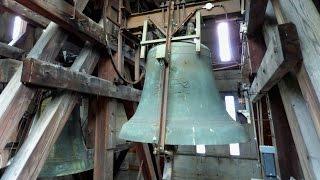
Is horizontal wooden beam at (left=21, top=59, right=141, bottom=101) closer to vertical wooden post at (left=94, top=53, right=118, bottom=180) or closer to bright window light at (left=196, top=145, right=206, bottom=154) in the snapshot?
vertical wooden post at (left=94, top=53, right=118, bottom=180)

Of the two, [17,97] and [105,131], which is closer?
[17,97]

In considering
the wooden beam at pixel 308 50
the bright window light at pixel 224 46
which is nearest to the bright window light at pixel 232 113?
the bright window light at pixel 224 46

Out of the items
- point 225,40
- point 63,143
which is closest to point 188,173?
point 225,40

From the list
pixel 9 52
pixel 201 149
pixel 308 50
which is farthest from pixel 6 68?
pixel 201 149

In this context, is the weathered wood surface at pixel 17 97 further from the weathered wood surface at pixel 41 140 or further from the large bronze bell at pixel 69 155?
the large bronze bell at pixel 69 155

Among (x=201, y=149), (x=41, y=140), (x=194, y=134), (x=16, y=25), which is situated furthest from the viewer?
(x=201, y=149)

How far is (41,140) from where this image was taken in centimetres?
133

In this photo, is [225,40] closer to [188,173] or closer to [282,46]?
[188,173]

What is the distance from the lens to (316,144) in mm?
990

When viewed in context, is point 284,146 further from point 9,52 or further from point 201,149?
point 201,149

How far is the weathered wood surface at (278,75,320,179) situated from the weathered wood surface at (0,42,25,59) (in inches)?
89.3

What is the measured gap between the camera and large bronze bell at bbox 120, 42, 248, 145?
1.24 metres

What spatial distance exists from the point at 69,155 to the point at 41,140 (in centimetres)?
62

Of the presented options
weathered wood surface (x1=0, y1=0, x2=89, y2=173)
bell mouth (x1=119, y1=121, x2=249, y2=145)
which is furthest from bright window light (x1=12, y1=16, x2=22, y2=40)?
bell mouth (x1=119, y1=121, x2=249, y2=145)
